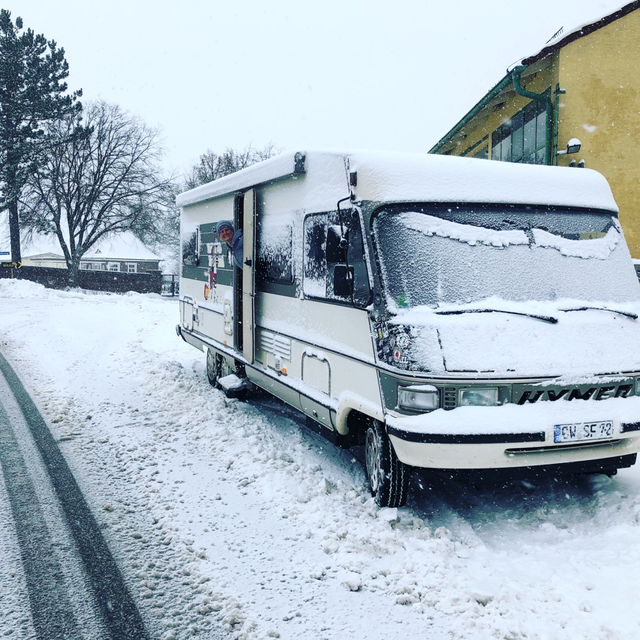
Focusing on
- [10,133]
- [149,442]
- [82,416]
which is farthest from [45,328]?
[10,133]

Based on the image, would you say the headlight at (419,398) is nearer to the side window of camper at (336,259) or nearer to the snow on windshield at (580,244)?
the side window of camper at (336,259)

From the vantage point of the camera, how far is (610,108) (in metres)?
15.8

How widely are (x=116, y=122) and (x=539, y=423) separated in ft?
132

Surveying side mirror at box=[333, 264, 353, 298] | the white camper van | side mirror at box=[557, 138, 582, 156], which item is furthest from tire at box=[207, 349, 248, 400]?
side mirror at box=[557, 138, 582, 156]

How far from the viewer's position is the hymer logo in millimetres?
4199

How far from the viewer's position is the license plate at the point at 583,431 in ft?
13.7

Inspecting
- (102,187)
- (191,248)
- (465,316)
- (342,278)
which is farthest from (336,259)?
(102,187)

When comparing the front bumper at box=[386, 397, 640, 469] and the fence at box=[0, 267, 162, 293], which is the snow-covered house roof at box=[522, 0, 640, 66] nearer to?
the front bumper at box=[386, 397, 640, 469]

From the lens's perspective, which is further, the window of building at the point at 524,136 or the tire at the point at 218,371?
the window of building at the point at 524,136

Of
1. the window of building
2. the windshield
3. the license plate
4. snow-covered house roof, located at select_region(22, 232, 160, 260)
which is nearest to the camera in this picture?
the license plate

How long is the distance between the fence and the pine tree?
4256mm

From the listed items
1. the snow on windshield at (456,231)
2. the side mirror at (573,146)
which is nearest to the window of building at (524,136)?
the side mirror at (573,146)

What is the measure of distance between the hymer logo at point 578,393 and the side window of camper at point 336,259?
1292mm

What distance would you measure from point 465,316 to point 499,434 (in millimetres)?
819
